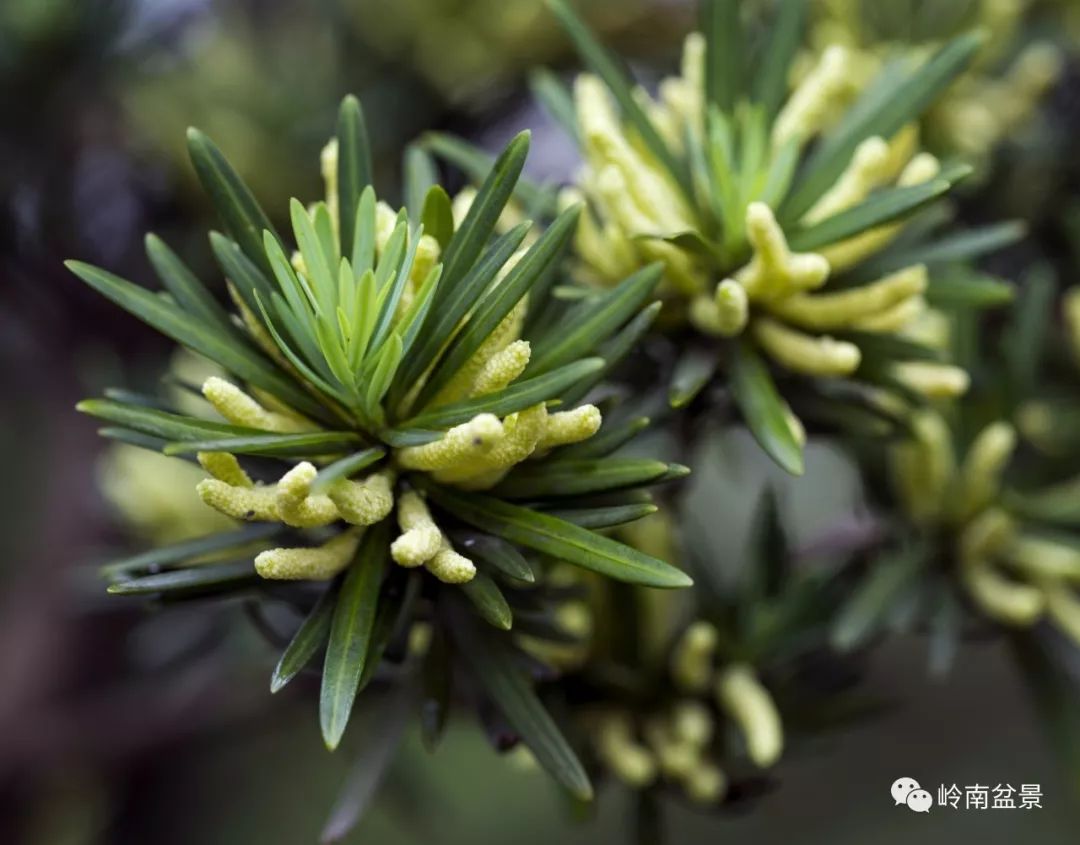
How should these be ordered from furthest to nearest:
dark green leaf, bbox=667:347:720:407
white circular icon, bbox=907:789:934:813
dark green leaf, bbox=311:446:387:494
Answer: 1. white circular icon, bbox=907:789:934:813
2. dark green leaf, bbox=667:347:720:407
3. dark green leaf, bbox=311:446:387:494

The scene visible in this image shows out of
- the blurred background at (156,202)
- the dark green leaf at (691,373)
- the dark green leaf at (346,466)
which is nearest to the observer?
the dark green leaf at (346,466)

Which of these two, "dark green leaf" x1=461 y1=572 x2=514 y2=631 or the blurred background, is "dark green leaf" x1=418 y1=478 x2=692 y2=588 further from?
the blurred background

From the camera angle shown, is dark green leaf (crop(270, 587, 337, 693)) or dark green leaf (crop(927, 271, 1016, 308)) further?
dark green leaf (crop(927, 271, 1016, 308))

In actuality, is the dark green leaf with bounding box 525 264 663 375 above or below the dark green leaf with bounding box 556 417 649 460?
above

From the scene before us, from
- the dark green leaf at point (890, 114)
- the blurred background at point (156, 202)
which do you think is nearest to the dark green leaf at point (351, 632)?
the dark green leaf at point (890, 114)

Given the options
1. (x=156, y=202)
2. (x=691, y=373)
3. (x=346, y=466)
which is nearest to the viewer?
(x=346, y=466)

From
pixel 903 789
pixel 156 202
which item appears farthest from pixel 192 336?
pixel 156 202

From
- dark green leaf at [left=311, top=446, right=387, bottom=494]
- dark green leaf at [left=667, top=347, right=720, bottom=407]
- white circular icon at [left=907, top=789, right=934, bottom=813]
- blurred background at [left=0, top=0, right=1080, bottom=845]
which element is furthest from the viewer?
blurred background at [left=0, top=0, right=1080, bottom=845]

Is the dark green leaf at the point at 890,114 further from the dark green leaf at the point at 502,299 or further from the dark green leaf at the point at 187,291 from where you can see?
the dark green leaf at the point at 187,291

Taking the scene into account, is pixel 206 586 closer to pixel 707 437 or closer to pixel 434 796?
pixel 707 437

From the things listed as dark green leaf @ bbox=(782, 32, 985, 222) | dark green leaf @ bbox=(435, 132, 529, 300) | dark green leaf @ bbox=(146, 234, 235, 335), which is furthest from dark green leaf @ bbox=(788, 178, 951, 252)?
dark green leaf @ bbox=(146, 234, 235, 335)

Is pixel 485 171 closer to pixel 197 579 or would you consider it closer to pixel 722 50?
pixel 722 50
